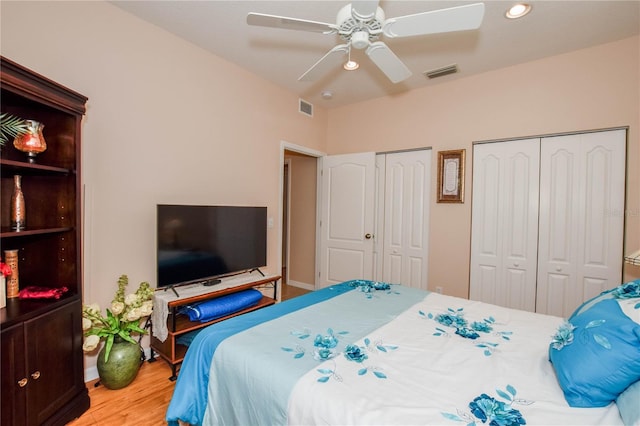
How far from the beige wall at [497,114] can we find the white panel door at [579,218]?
9 cm

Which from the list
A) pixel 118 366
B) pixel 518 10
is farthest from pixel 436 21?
pixel 118 366

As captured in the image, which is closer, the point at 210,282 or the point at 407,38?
the point at 407,38

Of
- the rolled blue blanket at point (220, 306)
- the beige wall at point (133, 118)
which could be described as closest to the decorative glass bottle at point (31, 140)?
the beige wall at point (133, 118)

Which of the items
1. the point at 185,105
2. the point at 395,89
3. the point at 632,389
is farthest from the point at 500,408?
the point at 395,89

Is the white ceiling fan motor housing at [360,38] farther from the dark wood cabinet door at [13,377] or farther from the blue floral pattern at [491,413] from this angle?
the dark wood cabinet door at [13,377]

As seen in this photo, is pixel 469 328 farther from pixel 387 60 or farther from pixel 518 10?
pixel 518 10

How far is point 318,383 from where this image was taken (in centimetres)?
110

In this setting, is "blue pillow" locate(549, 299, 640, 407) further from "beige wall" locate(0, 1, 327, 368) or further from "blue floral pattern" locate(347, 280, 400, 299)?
"beige wall" locate(0, 1, 327, 368)

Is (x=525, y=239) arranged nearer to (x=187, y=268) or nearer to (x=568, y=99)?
(x=568, y=99)

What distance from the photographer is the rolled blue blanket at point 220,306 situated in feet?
8.00

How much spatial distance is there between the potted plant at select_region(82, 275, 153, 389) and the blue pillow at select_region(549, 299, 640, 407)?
8.06 ft

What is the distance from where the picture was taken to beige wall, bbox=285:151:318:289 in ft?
15.9

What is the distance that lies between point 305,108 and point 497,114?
2.31m

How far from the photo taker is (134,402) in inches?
78.7
